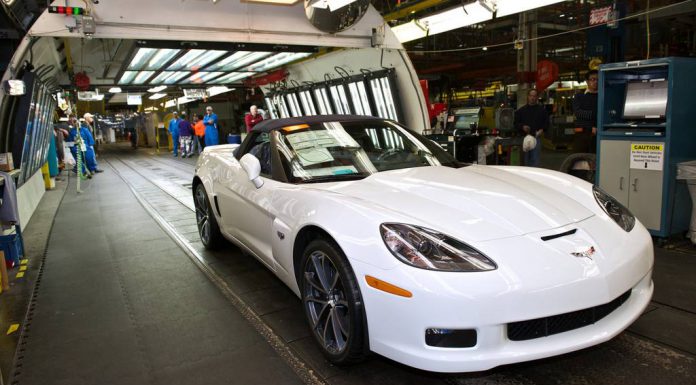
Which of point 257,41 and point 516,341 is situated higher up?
point 257,41

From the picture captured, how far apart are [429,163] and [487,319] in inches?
63.2

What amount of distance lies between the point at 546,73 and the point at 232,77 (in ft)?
27.8

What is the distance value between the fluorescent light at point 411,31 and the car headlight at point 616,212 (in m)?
5.35

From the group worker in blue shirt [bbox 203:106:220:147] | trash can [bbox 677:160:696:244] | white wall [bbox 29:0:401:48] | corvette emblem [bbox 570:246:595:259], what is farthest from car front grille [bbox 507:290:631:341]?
worker in blue shirt [bbox 203:106:220:147]

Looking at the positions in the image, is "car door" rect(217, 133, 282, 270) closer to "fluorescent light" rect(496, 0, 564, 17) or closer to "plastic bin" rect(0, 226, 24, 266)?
"plastic bin" rect(0, 226, 24, 266)

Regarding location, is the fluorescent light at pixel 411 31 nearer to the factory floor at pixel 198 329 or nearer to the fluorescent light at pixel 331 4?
the fluorescent light at pixel 331 4

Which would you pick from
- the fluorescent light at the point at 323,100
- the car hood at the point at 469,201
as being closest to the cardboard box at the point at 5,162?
the car hood at the point at 469,201

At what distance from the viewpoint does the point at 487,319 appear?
1.89 meters

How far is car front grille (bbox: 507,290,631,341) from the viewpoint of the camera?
198cm

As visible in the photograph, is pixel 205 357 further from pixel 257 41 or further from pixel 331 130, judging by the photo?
pixel 257 41

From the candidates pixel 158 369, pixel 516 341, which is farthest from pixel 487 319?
pixel 158 369

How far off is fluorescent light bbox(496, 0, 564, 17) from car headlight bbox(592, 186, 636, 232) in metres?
3.96

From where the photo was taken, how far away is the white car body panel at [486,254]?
1.91 meters

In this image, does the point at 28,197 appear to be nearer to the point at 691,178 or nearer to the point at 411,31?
the point at 411,31
